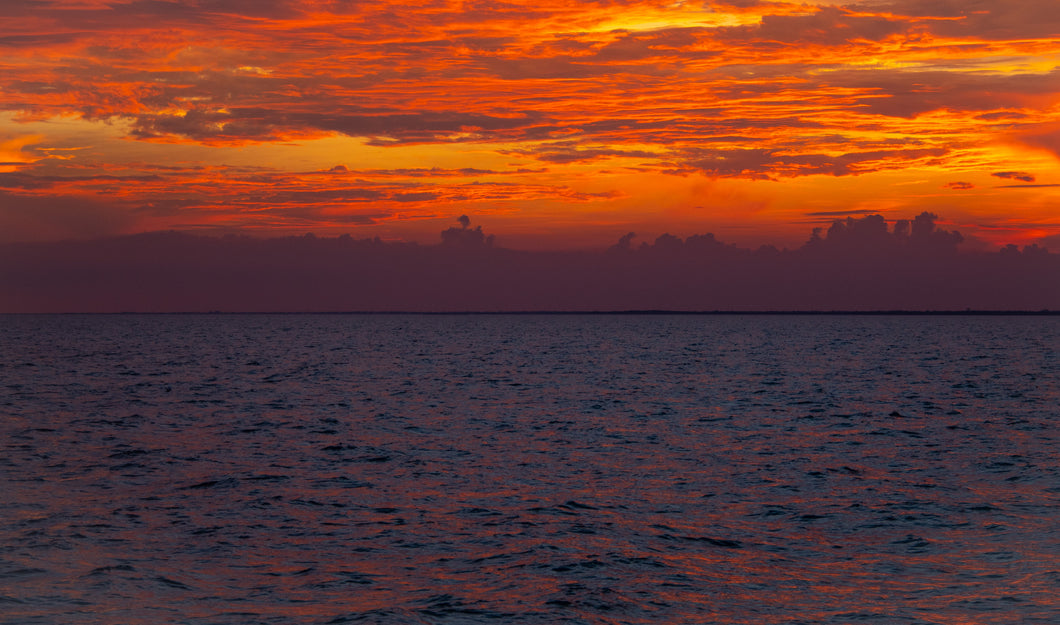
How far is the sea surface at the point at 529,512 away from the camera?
16.4 meters

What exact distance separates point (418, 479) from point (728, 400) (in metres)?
30.3

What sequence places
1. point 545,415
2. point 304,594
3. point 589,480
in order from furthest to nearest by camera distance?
point 545,415 < point 589,480 < point 304,594

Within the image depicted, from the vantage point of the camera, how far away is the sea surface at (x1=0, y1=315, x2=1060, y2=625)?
644 inches

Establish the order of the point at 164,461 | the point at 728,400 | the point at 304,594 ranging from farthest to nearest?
the point at 728,400 → the point at 164,461 → the point at 304,594

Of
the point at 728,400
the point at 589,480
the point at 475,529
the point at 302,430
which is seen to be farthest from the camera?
the point at 728,400

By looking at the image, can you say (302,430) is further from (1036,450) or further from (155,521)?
(1036,450)

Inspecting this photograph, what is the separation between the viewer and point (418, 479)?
2819 centimetres

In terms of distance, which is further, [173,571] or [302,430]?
[302,430]

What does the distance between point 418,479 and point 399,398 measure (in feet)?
95.2

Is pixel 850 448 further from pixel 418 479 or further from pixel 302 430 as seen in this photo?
pixel 302 430

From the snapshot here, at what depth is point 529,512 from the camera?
2333 centimetres

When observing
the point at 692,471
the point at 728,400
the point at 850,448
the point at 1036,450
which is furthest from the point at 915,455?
the point at 728,400

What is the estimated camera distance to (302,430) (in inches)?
1598

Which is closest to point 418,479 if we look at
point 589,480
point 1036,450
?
point 589,480
